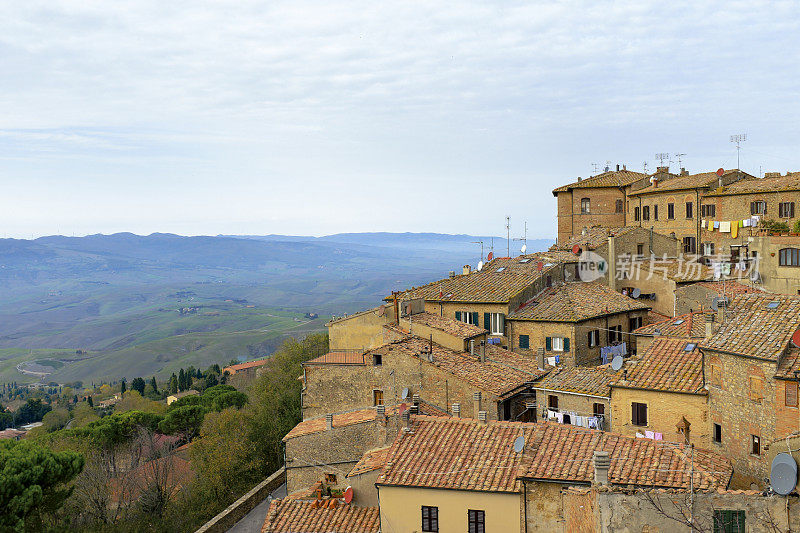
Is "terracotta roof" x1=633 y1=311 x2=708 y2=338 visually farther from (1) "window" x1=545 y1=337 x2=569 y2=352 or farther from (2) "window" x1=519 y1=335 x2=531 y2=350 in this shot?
(2) "window" x1=519 y1=335 x2=531 y2=350

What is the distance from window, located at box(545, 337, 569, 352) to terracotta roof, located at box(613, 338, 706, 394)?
963cm

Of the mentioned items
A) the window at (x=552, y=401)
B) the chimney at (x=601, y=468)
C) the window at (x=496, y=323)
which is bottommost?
the window at (x=552, y=401)

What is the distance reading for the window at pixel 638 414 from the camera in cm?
2152

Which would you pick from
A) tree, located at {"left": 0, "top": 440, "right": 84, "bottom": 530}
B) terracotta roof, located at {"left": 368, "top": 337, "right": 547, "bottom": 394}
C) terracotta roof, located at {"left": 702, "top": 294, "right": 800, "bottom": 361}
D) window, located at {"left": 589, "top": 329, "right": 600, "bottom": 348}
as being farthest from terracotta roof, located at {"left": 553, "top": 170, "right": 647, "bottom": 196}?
tree, located at {"left": 0, "top": 440, "right": 84, "bottom": 530}

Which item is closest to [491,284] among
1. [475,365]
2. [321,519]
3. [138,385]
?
[475,365]

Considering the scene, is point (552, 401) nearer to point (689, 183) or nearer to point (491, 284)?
point (491, 284)

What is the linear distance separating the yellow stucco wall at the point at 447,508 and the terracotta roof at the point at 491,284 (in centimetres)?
1795

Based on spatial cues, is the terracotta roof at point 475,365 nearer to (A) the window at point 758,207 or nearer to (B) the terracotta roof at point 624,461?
(B) the terracotta roof at point 624,461

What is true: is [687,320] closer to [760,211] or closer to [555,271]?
[555,271]

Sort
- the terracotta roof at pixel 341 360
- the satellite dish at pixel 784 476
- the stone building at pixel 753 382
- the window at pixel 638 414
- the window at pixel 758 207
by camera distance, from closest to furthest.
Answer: the satellite dish at pixel 784 476
the stone building at pixel 753 382
the window at pixel 638 414
the terracotta roof at pixel 341 360
the window at pixel 758 207

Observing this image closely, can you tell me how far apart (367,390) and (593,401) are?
956cm

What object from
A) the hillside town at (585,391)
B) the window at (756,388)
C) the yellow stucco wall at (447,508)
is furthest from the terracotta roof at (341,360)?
the window at (756,388)

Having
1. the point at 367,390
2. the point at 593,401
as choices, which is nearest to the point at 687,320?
the point at 593,401

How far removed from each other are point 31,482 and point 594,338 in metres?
27.9
